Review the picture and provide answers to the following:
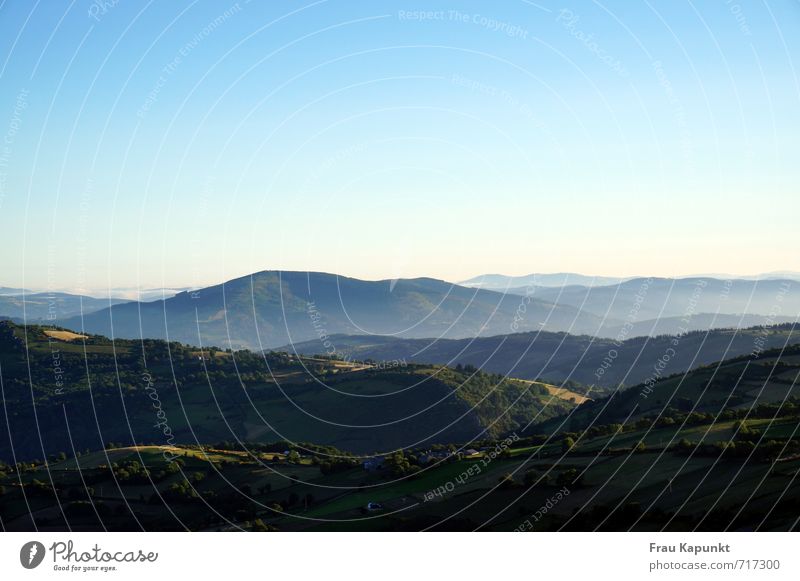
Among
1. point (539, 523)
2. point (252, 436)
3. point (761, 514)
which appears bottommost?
point (252, 436)

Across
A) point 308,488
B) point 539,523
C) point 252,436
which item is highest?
point 539,523

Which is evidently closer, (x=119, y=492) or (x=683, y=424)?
(x=683, y=424)

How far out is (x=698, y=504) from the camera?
46.6 metres

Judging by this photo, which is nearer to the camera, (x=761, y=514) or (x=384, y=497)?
(x=761, y=514)

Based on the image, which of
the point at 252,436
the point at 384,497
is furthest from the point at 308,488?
the point at 252,436

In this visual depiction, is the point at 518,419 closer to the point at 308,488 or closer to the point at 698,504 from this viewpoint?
the point at 308,488

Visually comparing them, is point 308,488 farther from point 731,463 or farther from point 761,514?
point 761,514

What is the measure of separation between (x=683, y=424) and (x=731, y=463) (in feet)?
75.3

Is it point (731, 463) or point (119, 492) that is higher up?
point (731, 463)

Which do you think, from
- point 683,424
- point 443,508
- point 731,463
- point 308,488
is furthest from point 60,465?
point 731,463

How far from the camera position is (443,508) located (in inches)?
2349
